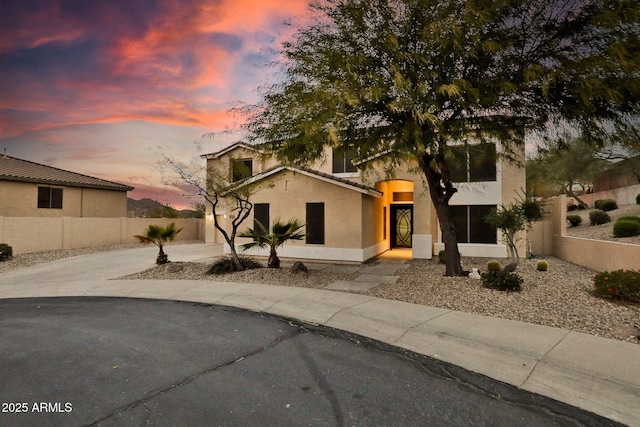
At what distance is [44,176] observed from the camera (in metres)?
21.0

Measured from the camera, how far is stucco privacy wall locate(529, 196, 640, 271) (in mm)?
9750

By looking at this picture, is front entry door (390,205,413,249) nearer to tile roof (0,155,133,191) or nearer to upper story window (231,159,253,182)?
upper story window (231,159,253,182)

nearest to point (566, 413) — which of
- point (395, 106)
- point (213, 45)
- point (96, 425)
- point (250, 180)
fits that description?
point (96, 425)

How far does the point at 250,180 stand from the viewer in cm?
1374

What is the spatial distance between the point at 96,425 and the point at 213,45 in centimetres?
1301

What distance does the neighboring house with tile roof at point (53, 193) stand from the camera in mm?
19250

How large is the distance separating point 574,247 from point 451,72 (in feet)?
34.0

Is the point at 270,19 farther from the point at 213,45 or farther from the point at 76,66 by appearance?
the point at 76,66

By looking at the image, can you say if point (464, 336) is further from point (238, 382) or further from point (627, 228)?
point (627, 228)

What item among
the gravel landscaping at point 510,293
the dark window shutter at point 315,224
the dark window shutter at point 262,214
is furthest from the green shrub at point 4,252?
the dark window shutter at point 315,224

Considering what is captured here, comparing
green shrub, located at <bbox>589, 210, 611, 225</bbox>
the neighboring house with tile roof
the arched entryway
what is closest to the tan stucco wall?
the neighboring house with tile roof

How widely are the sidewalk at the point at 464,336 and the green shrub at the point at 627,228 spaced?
1259 centimetres

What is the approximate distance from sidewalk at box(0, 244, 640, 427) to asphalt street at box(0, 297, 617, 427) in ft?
0.99

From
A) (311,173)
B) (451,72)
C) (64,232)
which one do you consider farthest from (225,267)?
(64,232)
